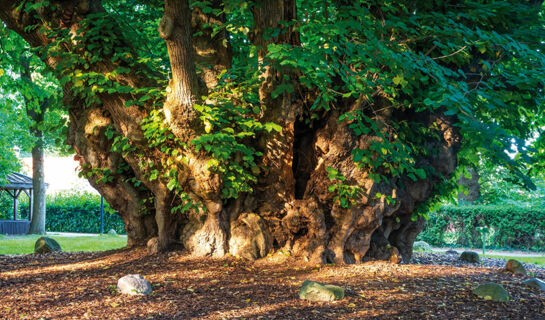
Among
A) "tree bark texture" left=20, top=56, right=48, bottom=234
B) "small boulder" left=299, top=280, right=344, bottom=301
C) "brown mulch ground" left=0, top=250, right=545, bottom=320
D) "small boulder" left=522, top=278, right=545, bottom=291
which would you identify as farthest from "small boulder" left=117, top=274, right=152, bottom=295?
"tree bark texture" left=20, top=56, right=48, bottom=234

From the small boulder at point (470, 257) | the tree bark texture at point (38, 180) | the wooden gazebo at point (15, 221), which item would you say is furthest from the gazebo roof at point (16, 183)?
the small boulder at point (470, 257)

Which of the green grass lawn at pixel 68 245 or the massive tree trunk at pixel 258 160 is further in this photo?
the green grass lawn at pixel 68 245

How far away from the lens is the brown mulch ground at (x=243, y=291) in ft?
14.0

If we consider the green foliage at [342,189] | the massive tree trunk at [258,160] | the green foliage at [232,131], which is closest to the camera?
the green foliage at [232,131]

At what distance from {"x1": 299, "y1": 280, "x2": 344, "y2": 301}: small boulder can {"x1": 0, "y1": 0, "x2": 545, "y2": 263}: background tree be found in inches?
68.8

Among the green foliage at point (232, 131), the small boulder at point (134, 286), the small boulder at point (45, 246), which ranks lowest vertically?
the small boulder at point (134, 286)

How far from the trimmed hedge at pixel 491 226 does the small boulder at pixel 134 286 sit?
14.8m

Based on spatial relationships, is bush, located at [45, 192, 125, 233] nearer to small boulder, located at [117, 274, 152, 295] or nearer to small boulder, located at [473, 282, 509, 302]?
small boulder, located at [117, 274, 152, 295]

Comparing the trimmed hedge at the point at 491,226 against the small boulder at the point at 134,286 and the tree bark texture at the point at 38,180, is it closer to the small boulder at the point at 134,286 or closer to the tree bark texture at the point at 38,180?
the small boulder at the point at 134,286

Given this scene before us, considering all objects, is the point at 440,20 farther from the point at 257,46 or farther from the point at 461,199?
the point at 461,199

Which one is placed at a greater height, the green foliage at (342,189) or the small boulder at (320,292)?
the green foliage at (342,189)

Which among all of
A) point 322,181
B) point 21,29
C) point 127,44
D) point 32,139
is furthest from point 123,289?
point 32,139

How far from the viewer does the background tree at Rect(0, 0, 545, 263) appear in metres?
5.88

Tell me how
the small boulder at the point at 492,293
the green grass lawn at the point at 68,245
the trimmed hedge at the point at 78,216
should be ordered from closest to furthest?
the small boulder at the point at 492,293, the green grass lawn at the point at 68,245, the trimmed hedge at the point at 78,216
